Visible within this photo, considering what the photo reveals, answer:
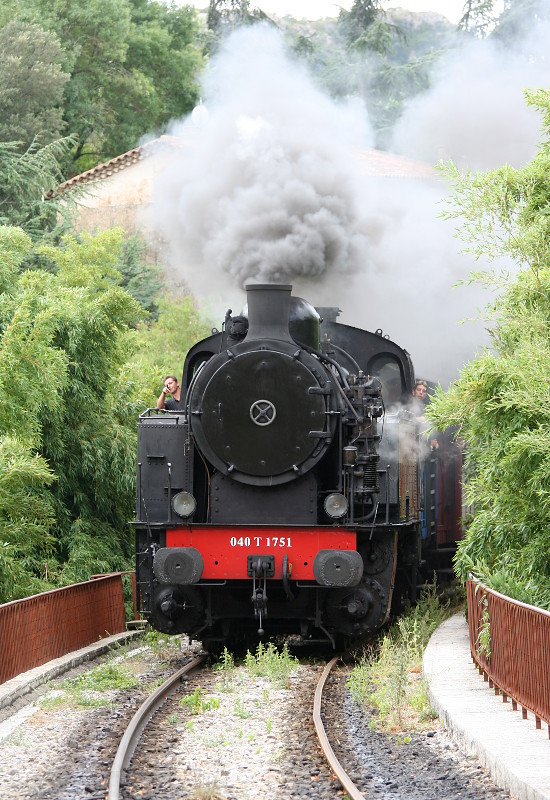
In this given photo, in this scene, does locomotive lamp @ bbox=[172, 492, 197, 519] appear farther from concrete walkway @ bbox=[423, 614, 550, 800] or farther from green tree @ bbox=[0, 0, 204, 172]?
green tree @ bbox=[0, 0, 204, 172]

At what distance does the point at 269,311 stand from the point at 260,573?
237cm

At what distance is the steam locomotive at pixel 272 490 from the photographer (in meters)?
10.5

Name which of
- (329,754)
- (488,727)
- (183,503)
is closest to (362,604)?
(183,503)

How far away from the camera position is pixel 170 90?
44781 mm

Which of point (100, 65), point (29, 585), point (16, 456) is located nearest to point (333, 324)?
point (16, 456)

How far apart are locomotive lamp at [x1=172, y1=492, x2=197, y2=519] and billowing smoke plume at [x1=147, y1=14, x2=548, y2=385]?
12.4ft

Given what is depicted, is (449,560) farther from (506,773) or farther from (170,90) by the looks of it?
(170,90)

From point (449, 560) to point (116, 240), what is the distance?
10.7 meters

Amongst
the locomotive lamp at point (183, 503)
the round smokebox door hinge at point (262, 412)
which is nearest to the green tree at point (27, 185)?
the locomotive lamp at point (183, 503)

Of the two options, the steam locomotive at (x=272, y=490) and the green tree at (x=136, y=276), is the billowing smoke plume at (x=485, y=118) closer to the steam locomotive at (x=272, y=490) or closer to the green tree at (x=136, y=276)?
the green tree at (x=136, y=276)

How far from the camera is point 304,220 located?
1411cm

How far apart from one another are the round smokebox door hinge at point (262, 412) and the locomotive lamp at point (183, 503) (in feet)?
3.04

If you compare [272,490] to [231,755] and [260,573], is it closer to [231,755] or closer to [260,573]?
[260,573]

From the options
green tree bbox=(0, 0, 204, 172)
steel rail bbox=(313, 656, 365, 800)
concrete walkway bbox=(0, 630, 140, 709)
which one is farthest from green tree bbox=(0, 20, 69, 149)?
steel rail bbox=(313, 656, 365, 800)
